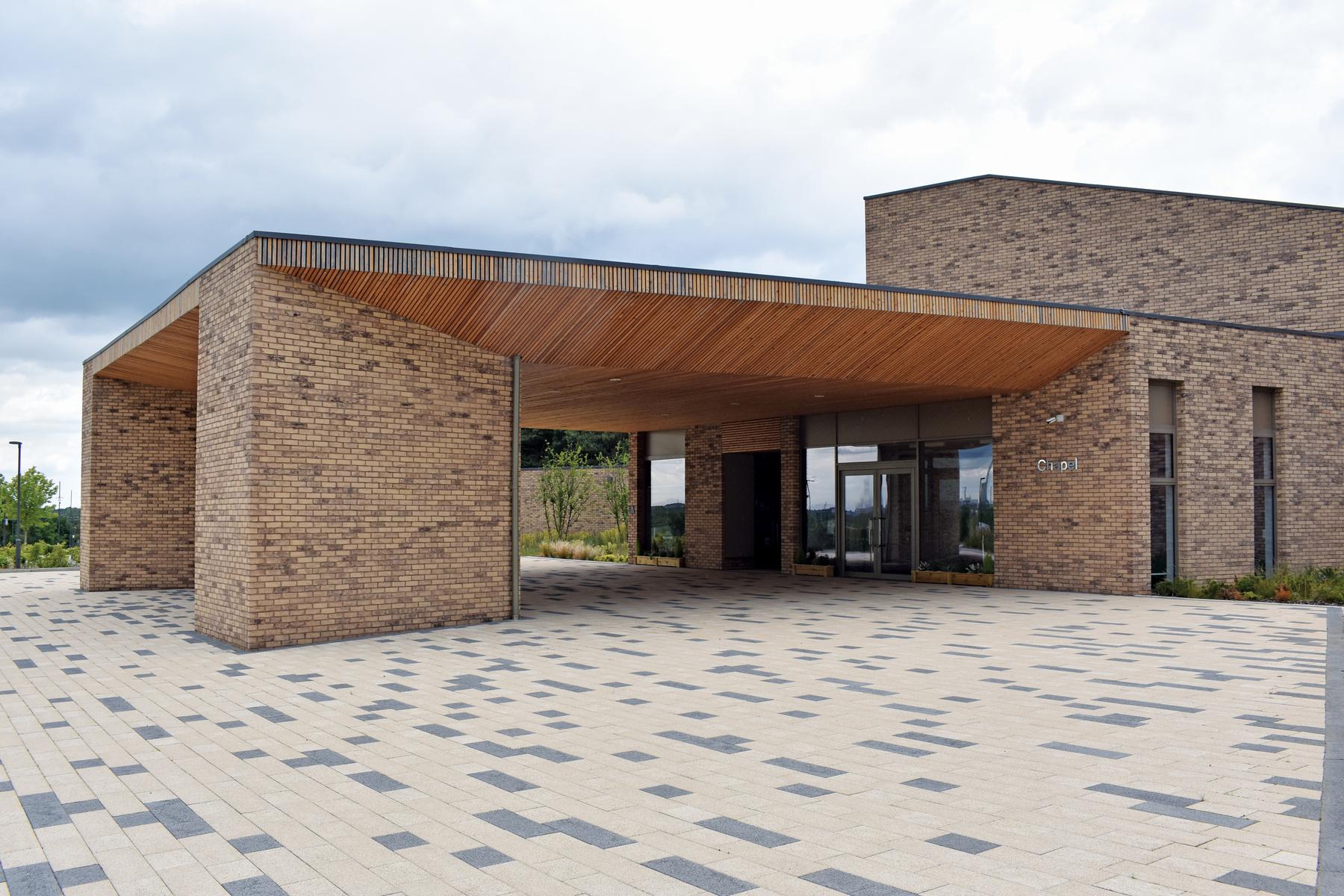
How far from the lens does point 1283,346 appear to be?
58.2 feet

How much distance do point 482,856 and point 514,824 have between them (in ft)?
1.48

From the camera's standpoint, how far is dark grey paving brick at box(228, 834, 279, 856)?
4.46 meters

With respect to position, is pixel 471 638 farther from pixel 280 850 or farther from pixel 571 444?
pixel 571 444

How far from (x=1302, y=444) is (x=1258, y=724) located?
44.0ft

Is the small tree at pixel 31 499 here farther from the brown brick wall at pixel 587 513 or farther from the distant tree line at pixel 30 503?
the brown brick wall at pixel 587 513

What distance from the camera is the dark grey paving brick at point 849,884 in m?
3.88

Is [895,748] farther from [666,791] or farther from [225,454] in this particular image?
[225,454]

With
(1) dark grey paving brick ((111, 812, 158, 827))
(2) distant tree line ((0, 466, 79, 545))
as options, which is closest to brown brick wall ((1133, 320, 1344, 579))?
→ (1) dark grey paving brick ((111, 812, 158, 827))

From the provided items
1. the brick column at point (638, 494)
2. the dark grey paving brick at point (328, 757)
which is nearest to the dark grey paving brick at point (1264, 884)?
the dark grey paving brick at point (328, 757)

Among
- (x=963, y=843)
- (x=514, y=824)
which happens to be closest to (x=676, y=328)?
(x=514, y=824)

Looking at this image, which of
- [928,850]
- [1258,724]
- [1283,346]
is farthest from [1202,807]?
[1283,346]

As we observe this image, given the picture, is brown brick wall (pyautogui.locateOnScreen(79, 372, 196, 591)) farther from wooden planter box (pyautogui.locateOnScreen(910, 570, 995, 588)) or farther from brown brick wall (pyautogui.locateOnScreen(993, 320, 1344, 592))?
brown brick wall (pyautogui.locateOnScreen(993, 320, 1344, 592))

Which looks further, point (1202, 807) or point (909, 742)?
point (909, 742)

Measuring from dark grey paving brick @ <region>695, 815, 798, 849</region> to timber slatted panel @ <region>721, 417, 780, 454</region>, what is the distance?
708 inches
